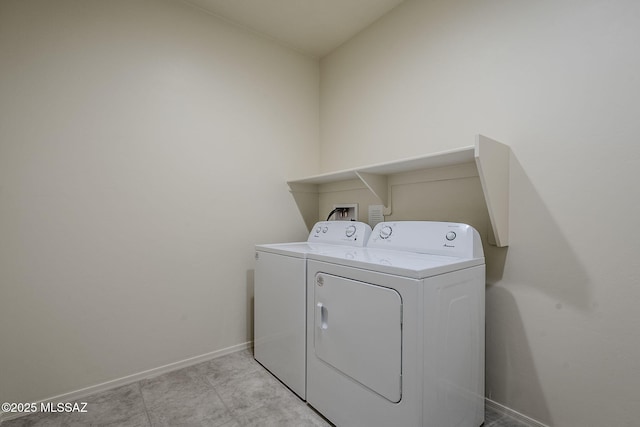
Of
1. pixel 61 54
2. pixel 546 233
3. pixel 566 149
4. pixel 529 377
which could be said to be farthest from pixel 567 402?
pixel 61 54

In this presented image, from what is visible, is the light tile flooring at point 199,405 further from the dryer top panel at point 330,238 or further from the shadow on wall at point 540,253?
the dryer top panel at point 330,238

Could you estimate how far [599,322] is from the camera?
1215 mm

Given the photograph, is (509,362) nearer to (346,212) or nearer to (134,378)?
(346,212)

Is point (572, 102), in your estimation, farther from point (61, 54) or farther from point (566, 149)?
point (61, 54)

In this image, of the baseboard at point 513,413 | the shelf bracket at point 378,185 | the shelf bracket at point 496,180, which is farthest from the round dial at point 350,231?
the baseboard at point 513,413

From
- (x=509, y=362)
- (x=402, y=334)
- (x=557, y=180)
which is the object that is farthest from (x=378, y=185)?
(x=509, y=362)

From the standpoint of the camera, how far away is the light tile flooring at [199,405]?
145 cm

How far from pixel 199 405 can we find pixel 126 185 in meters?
1.37

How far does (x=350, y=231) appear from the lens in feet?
6.57

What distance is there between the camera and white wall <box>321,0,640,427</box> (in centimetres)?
117

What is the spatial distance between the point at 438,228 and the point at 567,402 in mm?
941

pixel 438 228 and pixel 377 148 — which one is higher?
pixel 377 148

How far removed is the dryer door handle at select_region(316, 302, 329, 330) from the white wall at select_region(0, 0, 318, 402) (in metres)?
0.99

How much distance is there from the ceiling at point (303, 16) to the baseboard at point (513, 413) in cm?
256
